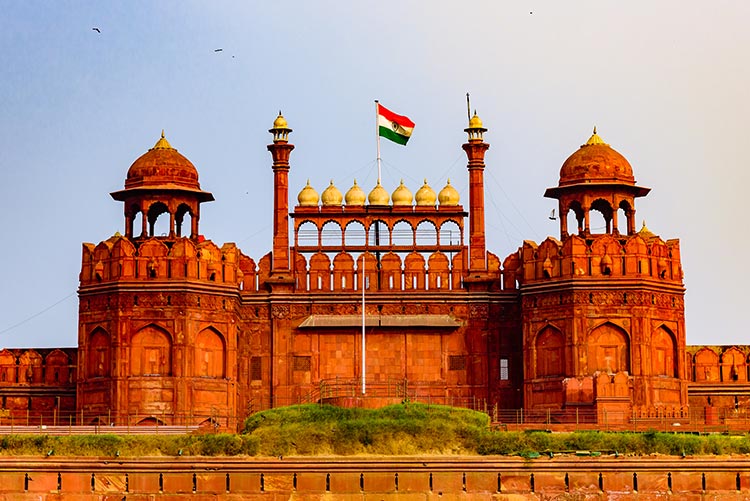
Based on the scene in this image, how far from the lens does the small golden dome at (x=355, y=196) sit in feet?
244

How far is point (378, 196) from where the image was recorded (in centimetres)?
7450

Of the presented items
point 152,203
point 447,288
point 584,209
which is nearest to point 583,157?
point 584,209

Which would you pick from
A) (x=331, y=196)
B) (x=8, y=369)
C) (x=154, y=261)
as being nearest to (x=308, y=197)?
(x=331, y=196)

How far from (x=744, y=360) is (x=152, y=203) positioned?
74.7ft

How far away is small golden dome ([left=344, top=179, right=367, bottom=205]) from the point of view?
74438mm

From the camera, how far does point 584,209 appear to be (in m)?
72.6

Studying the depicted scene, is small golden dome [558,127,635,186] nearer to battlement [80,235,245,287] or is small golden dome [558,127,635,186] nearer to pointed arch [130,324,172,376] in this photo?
battlement [80,235,245,287]

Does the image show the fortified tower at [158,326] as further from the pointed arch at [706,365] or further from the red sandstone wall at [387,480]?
the pointed arch at [706,365]

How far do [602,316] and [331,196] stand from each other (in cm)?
1166

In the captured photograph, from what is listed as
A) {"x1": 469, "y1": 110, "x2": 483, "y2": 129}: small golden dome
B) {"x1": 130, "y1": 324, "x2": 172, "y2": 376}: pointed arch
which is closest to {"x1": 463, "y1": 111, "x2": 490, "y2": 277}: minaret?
{"x1": 469, "y1": 110, "x2": 483, "y2": 129}: small golden dome

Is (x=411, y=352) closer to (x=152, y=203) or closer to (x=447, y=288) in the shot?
(x=447, y=288)

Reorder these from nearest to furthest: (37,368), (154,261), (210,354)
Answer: (210,354)
(154,261)
(37,368)

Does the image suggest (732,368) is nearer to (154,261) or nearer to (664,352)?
(664,352)

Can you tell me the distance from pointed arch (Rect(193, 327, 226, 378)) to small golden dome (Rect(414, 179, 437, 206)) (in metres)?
9.53
